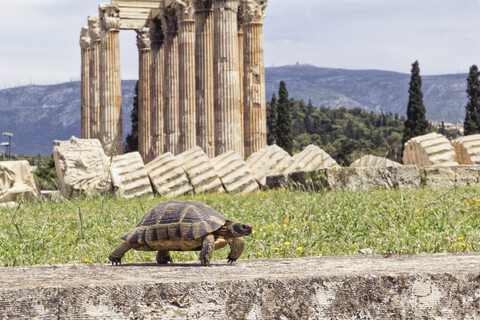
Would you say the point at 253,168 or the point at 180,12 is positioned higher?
the point at 180,12

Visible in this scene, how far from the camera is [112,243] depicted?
29.3ft

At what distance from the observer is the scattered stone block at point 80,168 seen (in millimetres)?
18484

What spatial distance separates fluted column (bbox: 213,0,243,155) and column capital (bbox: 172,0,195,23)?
402 centimetres

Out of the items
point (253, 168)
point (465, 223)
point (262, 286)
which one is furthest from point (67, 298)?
point (253, 168)

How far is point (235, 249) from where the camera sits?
5.09m

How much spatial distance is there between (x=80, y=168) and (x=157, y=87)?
18629 mm

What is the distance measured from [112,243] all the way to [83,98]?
32274 millimetres

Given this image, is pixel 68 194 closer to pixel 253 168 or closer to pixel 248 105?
pixel 253 168

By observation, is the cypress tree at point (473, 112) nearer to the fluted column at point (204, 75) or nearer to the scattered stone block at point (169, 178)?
the fluted column at point (204, 75)

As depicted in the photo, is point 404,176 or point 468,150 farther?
point 468,150

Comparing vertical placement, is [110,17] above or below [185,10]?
above

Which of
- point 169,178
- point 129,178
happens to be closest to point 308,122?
point 169,178

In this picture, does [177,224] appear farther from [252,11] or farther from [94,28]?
[94,28]

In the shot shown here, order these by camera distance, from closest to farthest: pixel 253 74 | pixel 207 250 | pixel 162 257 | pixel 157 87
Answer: pixel 207 250, pixel 162 257, pixel 253 74, pixel 157 87
